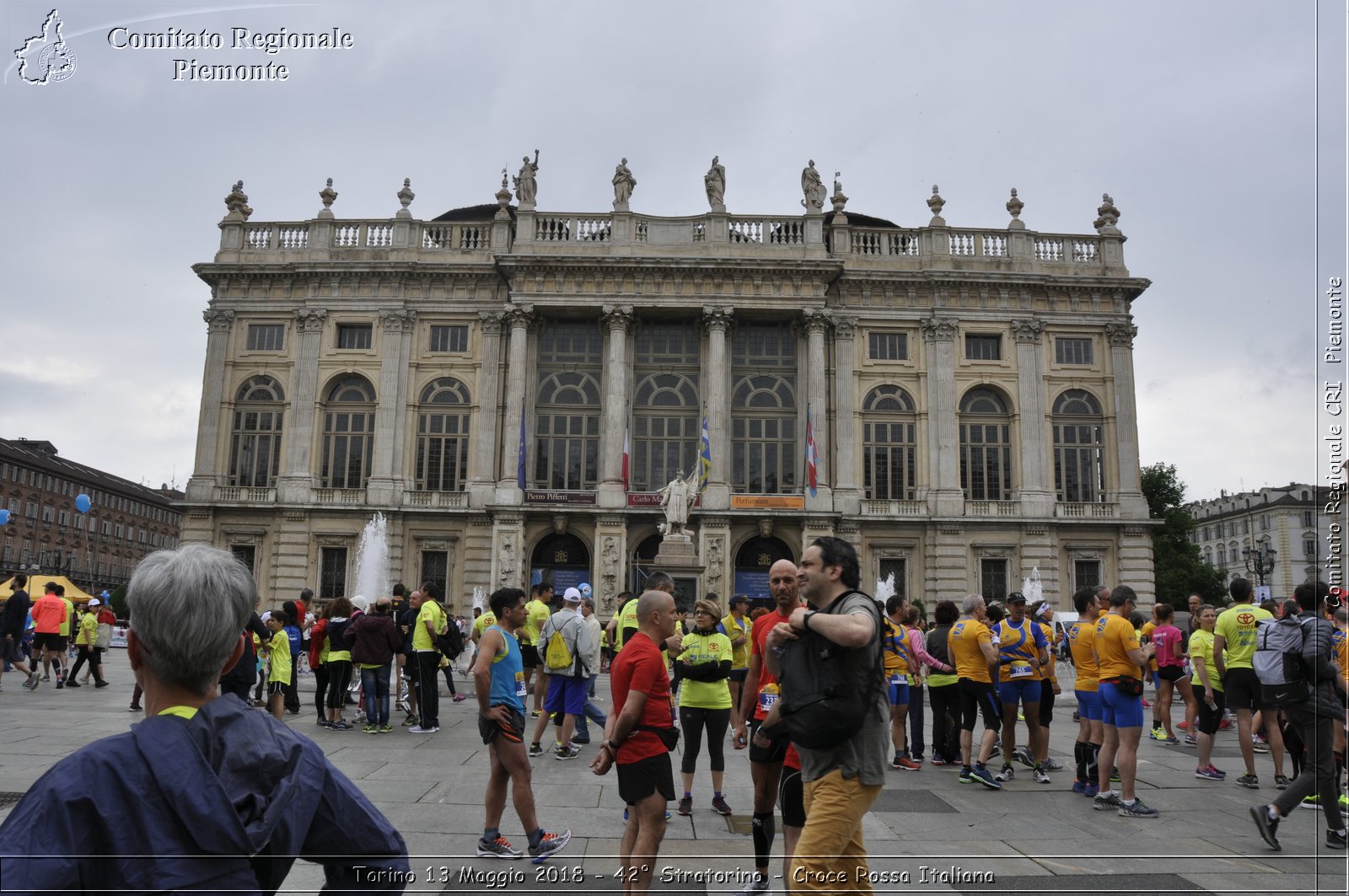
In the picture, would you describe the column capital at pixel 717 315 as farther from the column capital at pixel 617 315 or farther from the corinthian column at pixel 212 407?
the corinthian column at pixel 212 407

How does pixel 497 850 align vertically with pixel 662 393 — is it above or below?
below

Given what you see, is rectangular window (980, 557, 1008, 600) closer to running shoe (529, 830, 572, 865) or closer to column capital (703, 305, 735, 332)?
column capital (703, 305, 735, 332)

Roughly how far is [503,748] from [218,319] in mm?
35882

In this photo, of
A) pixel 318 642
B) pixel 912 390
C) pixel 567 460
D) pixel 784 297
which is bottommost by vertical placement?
pixel 318 642

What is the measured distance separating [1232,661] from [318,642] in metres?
13.0

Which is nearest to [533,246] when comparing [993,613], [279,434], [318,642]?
[279,434]

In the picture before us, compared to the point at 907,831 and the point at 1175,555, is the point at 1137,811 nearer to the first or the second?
the point at 907,831

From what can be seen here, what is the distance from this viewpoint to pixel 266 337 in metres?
37.3

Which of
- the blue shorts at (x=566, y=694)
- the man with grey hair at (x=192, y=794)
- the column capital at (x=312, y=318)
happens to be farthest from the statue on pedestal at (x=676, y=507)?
the man with grey hair at (x=192, y=794)

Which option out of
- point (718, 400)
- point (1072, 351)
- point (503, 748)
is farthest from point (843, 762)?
point (1072, 351)

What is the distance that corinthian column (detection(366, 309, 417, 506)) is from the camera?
116 feet

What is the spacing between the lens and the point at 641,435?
3609cm

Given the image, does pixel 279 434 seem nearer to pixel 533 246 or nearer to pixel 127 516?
pixel 533 246

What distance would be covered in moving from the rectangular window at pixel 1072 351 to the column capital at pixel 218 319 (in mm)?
34053
